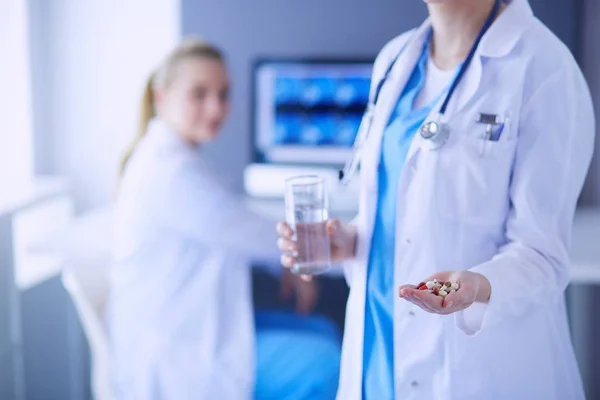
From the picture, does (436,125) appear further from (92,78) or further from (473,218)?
(92,78)

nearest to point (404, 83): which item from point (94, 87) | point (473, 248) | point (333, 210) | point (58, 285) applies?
point (473, 248)

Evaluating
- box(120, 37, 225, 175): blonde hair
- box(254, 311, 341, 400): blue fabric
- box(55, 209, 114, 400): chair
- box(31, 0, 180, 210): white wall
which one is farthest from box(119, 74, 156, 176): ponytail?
box(31, 0, 180, 210): white wall

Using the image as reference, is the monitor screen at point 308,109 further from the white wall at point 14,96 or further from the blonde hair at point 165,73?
the white wall at point 14,96

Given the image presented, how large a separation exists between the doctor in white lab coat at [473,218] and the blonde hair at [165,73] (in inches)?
30.9

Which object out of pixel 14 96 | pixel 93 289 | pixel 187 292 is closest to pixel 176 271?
pixel 187 292

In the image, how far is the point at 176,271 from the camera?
5.88 feet

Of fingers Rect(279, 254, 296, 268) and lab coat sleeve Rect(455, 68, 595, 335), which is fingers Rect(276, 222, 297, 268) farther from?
lab coat sleeve Rect(455, 68, 595, 335)

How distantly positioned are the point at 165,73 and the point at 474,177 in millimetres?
1069

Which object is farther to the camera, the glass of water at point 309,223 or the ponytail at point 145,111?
the ponytail at point 145,111

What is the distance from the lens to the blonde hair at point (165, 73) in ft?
6.36

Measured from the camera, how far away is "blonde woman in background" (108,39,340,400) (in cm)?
171

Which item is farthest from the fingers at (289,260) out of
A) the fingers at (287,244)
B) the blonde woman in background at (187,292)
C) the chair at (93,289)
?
the chair at (93,289)

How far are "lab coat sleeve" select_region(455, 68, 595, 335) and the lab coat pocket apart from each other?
2cm

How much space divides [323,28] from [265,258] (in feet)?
3.49
